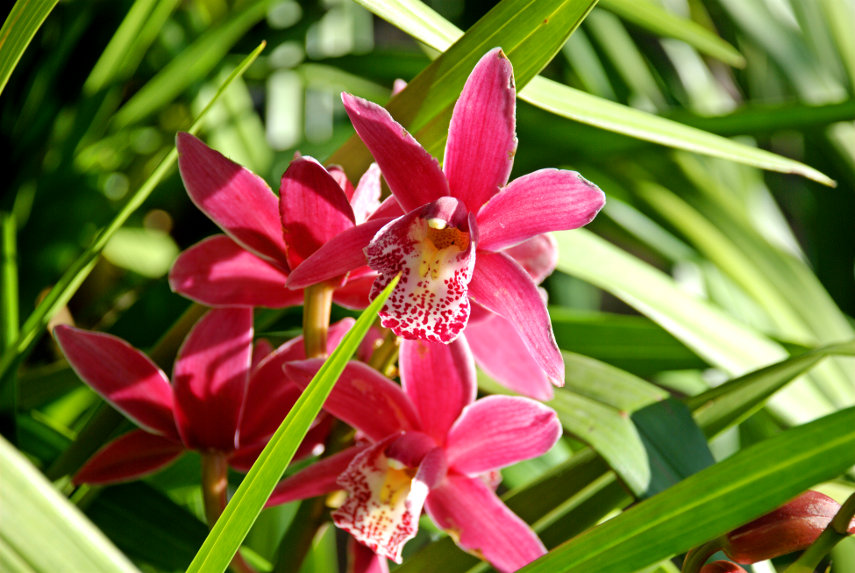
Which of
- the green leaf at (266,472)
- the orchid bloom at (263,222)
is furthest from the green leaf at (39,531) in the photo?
the orchid bloom at (263,222)

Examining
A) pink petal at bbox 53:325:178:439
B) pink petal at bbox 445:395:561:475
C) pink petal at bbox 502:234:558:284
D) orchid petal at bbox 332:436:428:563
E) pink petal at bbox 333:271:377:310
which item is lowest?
pink petal at bbox 53:325:178:439

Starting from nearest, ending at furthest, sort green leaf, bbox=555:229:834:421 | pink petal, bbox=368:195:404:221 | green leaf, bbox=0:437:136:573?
green leaf, bbox=0:437:136:573, pink petal, bbox=368:195:404:221, green leaf, bbox=555:229:834:421

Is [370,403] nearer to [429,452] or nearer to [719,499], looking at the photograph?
[429,452]

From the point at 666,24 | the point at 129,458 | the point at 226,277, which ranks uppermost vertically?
the point at 666,24

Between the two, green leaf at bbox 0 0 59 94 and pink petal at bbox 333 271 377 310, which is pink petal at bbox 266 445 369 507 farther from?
green leaf at bbox 0 0 59 94

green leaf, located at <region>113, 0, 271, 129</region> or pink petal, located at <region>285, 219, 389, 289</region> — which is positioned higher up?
green leaf, located at <region>113, 0, 271, 129</region>

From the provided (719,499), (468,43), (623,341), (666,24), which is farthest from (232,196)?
(666,24)

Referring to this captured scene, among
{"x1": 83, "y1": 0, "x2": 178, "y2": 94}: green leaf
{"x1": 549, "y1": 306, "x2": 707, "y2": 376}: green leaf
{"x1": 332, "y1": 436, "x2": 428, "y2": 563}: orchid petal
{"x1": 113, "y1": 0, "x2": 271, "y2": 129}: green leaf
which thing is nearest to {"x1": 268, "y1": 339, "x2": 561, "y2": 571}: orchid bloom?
{"x1": 332, "y1": 436, "x2": 428, "y2": 563}: orchid petal
